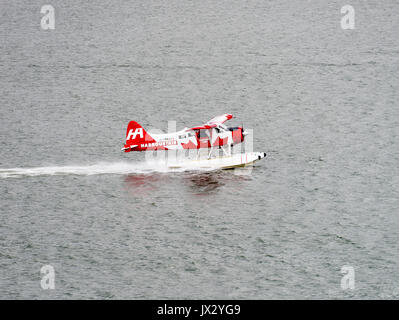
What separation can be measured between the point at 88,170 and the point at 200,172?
13.5m

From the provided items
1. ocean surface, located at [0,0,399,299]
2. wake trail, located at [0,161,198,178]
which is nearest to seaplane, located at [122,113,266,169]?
ocean surface, located at [0,0,399,299]

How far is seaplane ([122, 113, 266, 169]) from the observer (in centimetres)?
8088

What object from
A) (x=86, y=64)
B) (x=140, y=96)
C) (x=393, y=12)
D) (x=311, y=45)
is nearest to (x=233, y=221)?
(x=140, y=96)

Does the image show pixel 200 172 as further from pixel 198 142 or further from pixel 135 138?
pixel 135 138

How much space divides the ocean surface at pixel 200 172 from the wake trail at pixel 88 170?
9.3 inches

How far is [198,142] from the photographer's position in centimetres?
8194

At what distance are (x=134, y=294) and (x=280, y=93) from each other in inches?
2541

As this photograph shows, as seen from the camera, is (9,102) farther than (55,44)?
No

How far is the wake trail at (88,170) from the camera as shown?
3346 inches

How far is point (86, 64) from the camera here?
133 m

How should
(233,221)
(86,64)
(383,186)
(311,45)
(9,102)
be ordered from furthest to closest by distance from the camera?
(311,45) < (86,64) < (9,102) < (383,186) < (233,221)

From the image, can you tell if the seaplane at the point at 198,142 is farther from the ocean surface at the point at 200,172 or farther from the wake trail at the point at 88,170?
the wake trail at the point at 88,170
